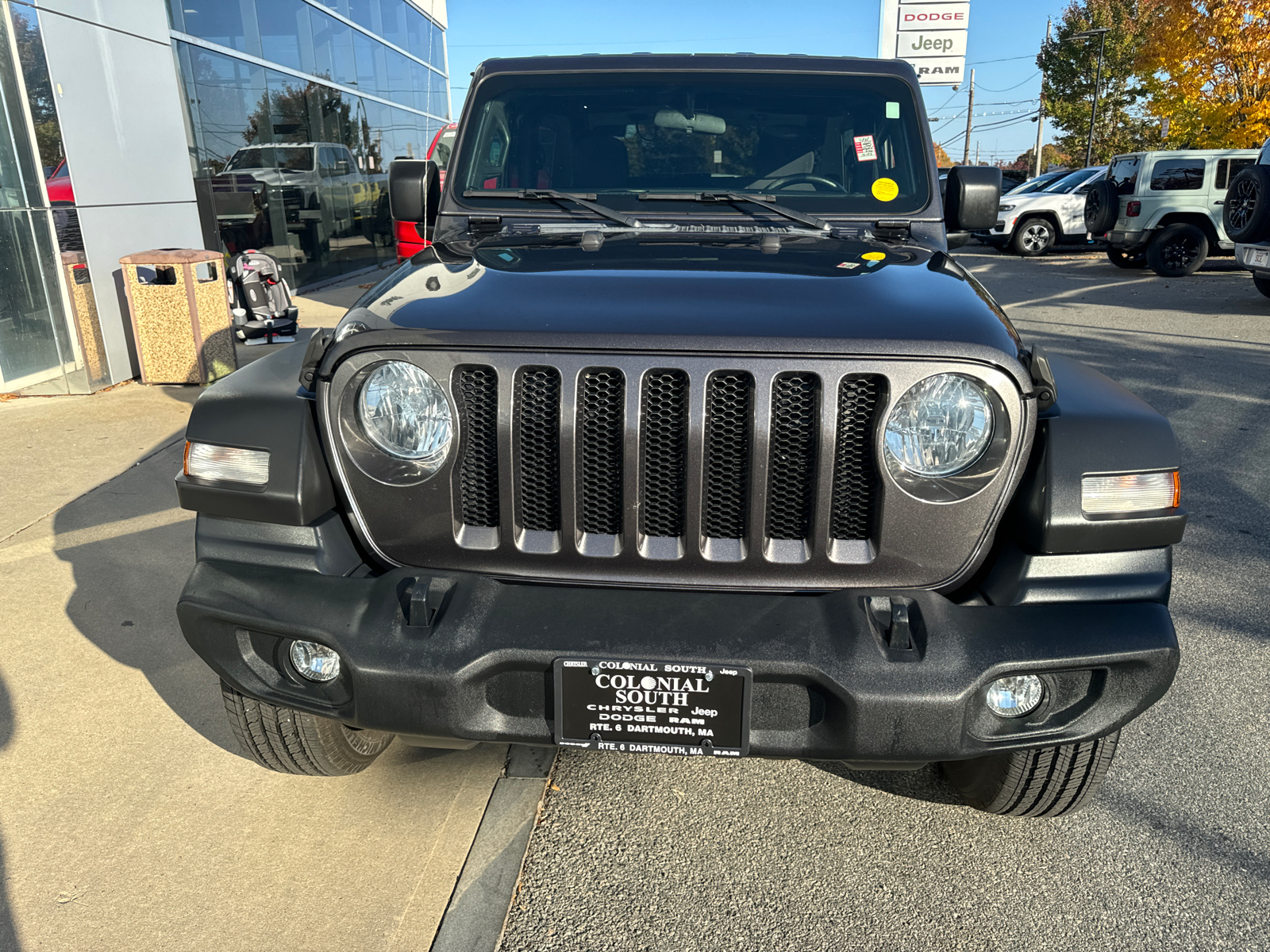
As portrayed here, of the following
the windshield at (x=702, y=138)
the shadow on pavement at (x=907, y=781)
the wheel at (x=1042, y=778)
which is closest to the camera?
the wheel at (x=1042, y=778)

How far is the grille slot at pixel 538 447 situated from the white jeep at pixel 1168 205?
51.6ft

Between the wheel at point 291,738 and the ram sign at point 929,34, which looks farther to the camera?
the ram sign at point 929,34

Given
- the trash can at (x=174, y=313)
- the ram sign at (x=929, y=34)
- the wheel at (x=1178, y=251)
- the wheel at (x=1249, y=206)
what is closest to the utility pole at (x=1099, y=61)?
the ram sign at (x=929, y=34)

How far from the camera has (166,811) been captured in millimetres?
2643

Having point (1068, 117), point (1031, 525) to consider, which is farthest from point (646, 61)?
point (1068, 117)

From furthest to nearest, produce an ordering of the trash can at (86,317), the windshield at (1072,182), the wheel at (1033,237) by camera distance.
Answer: the windshield at (1072,182)
the wheel at (1033,237)
the trash can at (86,317)

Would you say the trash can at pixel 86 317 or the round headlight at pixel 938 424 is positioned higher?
the round headlight at pixel 938 424

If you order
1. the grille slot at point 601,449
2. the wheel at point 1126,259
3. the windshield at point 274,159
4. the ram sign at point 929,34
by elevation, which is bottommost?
the wheel at point 1126,259

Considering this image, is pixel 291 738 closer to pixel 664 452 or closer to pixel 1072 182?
pixel 664 452

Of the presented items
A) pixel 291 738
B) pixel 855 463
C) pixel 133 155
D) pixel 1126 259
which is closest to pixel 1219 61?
pixel 1126 259

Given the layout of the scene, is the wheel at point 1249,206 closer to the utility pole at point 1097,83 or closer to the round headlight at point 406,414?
the round headlight at point 406,414

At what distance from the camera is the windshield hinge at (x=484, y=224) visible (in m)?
3.21

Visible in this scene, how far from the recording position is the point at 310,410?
2246 mm

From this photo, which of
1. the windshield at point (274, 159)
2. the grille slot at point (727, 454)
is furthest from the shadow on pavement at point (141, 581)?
the windshield at point (274, 159)
